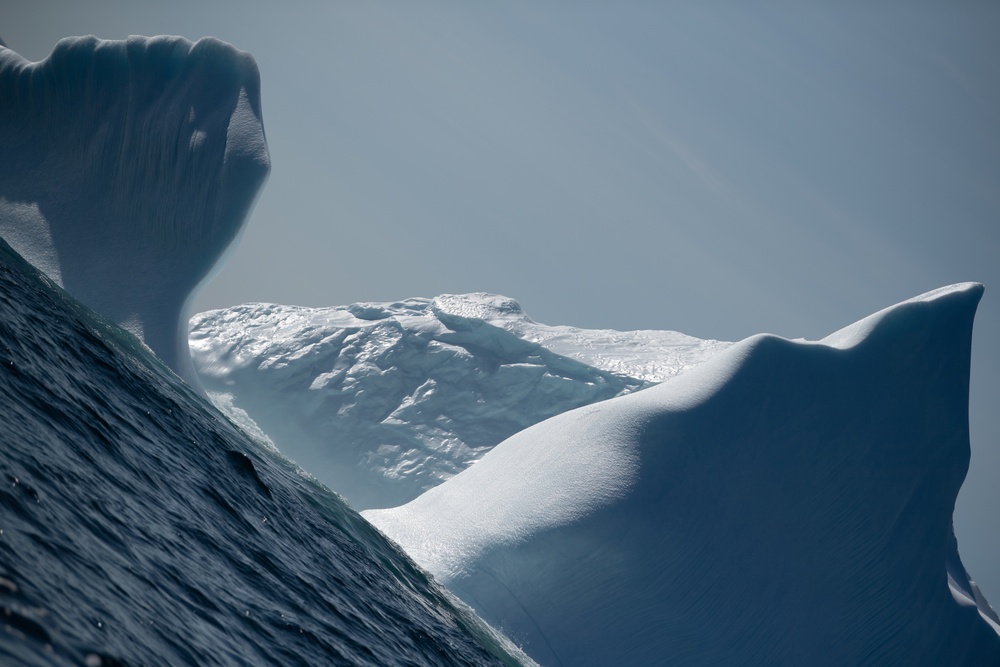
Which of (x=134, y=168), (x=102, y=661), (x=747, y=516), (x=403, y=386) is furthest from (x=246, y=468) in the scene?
(x=403, y=386)

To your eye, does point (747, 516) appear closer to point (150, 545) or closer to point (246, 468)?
point (246, 468)

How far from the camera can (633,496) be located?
10398 mm

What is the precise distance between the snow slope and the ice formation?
5221 mm

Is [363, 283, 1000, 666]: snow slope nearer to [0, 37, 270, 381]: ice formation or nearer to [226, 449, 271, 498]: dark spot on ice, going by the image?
[0, 37, 270, 381]: ice formation

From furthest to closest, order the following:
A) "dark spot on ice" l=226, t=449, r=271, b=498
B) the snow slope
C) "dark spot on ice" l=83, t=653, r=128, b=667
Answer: the snow slope < "dark spot on ice" l=226, t=449, r=271, b=498 < "dark spot on ice" l=83, t=653, r=128, b=667

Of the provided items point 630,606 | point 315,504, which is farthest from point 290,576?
point 630,606

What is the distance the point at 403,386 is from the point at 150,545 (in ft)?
64.4

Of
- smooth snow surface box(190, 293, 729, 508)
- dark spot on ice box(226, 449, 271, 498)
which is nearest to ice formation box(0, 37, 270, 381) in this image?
smooth snow surface box(190, 293, 729, 508)

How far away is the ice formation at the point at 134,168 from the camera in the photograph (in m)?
13.3

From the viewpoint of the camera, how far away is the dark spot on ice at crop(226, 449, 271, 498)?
16.5 ft

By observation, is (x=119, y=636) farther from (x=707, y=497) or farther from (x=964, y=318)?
(x=964, y=318)

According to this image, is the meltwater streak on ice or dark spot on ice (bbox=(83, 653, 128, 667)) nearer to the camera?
dark spot on ice (bbox=(83, 653, 128, 667))

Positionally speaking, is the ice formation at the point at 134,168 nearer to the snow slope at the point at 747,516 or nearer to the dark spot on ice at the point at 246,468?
the snow slope at the point at 747,516

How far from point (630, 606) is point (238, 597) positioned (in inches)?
307
